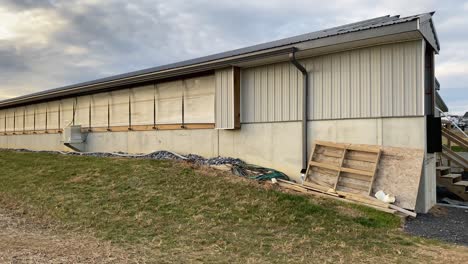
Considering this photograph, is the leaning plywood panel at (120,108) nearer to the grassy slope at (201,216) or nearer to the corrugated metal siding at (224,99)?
the grassy slope at (201,216)

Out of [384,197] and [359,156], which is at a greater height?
[359,156]

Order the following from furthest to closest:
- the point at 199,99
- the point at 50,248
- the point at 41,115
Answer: the point at 41,115
the point at 199,99
the point at 50,248

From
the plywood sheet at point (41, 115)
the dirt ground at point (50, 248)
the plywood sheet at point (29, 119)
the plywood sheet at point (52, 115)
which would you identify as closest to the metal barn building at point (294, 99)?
the plywood sheet at point (52, 115)

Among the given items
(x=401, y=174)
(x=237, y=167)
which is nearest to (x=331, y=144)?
(x=401, y=174)

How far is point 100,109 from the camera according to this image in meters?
13.7

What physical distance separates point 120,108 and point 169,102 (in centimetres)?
258

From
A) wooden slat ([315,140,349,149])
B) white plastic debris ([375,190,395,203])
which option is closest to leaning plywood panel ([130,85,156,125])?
wooden slat ([315,140,349,149])

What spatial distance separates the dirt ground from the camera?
4.15 m

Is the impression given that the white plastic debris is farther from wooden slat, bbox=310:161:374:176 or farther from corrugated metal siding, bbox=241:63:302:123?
corrugated metal siding, bbox=241:63:302:123

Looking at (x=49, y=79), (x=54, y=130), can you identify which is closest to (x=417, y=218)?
(x=54, y=130)

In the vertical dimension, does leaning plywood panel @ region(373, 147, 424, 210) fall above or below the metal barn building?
below

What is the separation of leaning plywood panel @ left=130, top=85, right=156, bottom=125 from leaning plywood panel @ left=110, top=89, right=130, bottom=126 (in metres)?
0.29

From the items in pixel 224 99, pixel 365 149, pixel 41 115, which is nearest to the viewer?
pixel 365 149

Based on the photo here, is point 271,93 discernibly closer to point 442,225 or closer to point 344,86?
point 344,86
